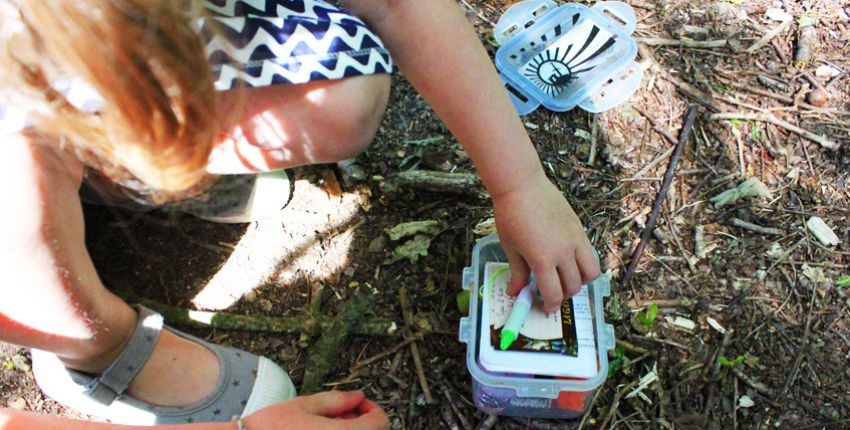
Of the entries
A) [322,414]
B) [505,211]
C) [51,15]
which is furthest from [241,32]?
[322,414]

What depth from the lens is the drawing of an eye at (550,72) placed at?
68.6 inches

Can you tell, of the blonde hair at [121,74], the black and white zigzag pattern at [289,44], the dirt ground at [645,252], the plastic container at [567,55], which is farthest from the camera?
the plastic container at [567,55]

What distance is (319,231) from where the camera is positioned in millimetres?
1596

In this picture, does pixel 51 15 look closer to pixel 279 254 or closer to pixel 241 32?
pixel 241 32

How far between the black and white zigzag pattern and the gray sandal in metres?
0.57

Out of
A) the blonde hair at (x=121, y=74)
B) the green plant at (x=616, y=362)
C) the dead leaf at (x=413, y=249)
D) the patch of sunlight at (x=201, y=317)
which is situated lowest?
the green plant at (x=616, y=362)

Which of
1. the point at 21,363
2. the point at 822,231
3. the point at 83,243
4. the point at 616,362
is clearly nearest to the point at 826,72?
the point at 822,231

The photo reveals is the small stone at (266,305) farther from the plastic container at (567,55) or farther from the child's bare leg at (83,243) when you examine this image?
the plastic container at (567,55)

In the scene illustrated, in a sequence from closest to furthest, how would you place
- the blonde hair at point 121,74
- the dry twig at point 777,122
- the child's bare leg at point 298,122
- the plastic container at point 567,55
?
the blonde hair at point 121,74
the child's bare leg at point 298,122
the dry twig at point 777,122
the plastic container at point 567,55

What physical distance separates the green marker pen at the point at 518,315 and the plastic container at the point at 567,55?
650mm

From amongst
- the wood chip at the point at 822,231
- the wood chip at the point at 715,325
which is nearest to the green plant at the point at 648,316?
the wood chip at the point at 715,325

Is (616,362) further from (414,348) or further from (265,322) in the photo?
(265,322)

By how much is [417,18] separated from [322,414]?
2.51 feet

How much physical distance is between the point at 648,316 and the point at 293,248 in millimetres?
855
